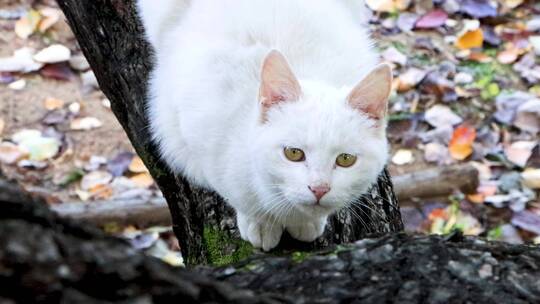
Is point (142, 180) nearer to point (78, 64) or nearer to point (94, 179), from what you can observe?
point (94, 179)

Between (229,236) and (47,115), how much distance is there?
2.29m

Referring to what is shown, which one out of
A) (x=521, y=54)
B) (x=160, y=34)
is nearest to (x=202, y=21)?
(x=160, y=34)

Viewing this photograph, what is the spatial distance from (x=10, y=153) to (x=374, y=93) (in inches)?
99.7

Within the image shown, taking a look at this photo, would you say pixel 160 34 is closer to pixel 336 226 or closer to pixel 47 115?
pixel 336 226

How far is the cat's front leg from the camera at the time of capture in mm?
2066

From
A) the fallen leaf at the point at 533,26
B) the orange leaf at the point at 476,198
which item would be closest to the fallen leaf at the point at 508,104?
the orange leaf at the point at 476,198

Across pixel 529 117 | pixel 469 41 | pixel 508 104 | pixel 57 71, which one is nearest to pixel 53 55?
pixel 57 71

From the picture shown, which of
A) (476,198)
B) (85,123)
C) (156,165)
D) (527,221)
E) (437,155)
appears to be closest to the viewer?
(156,165)

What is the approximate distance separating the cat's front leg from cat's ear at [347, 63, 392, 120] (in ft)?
1.32

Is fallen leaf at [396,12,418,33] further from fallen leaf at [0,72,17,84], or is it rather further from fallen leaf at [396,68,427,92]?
fallen leaf at [0,72,17,84]

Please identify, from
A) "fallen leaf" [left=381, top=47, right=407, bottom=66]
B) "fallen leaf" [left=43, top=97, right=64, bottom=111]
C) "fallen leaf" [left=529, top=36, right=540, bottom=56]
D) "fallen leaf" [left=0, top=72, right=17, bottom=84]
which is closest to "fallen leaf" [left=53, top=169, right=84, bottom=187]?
"fallen leaf" [left=43, top=97, right=64, bottom=111]

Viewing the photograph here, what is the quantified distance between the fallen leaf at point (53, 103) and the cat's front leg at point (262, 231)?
236 centimetres

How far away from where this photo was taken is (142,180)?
3873 mm

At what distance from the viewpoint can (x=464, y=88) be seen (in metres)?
4.30
